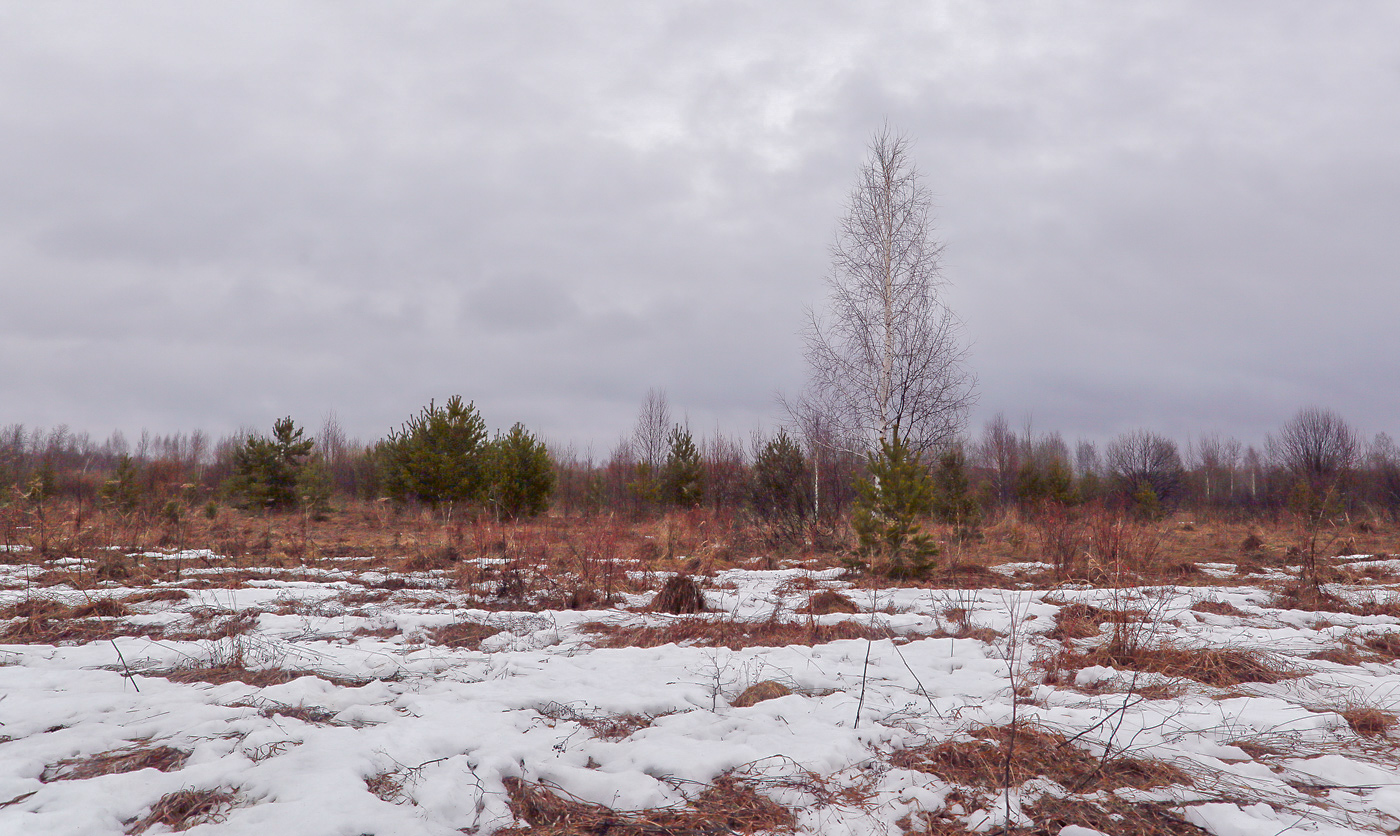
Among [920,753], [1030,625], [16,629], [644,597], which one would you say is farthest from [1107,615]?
[16,629]

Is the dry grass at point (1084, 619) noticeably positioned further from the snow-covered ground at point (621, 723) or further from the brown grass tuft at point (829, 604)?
the brown grass tuft at point (829, 604)

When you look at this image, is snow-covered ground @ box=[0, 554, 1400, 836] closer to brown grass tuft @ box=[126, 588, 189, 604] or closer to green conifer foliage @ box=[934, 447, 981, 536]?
brown grass tuft @ box=[126, 588, 189, 604]

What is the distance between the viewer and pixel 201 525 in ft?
43.9

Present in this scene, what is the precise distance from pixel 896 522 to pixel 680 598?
315 cm

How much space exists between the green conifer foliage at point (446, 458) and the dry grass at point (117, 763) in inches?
644

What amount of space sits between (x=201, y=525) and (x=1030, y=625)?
14977 mm

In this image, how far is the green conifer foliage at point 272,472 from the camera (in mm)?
19125

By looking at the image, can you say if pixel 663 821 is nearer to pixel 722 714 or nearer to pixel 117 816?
pixel 722 714

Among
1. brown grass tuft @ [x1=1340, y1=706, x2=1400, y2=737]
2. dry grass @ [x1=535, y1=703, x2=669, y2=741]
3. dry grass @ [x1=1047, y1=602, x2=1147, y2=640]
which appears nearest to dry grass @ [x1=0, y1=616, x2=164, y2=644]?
dry grass @ [x1=535, y1=703, x2=669, y2=741]

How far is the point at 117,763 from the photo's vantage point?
2635mm

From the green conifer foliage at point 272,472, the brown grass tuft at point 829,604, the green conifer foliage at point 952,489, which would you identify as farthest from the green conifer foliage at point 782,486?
the green conifer foliage at point 272,472

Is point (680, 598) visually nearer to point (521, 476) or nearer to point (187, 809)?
point (187, 809)

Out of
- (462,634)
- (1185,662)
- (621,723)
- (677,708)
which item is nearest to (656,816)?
(621,723)

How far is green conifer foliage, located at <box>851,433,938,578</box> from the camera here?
321 inches
